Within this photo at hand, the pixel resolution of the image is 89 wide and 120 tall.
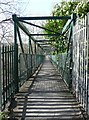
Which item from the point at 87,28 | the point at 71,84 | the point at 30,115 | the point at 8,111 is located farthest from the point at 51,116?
the point at 71,84

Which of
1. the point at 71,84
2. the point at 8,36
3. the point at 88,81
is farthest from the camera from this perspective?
the point at 8,36

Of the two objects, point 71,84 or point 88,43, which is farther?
point 71,84

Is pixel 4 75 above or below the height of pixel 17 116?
above

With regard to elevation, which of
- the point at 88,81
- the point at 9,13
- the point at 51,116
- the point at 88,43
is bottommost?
the point at 51,116

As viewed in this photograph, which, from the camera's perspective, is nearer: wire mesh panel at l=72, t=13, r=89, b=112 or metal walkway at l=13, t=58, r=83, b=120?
metal walkway at l=13, t=58, r=83, b=120

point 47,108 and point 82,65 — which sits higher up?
point 82,65

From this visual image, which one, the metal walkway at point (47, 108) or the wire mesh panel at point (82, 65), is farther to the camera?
the wire mesh panel at point (82, 65)

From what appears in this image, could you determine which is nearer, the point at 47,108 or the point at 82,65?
the point at 47,108

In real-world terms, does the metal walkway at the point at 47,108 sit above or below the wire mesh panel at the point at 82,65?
below

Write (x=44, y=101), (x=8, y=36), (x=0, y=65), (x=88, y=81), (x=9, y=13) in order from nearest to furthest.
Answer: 1. (x=88, y=81)
2. (x=0, y=65)
3. (x=44, y=101)
4. (x=9, y=13)
5. (x=8, y=36)

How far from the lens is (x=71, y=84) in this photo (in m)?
12.3

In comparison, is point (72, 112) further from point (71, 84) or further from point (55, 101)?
point (71, 84)

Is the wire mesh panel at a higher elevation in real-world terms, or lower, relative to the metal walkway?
higher

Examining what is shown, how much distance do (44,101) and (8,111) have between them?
6.22 feet
